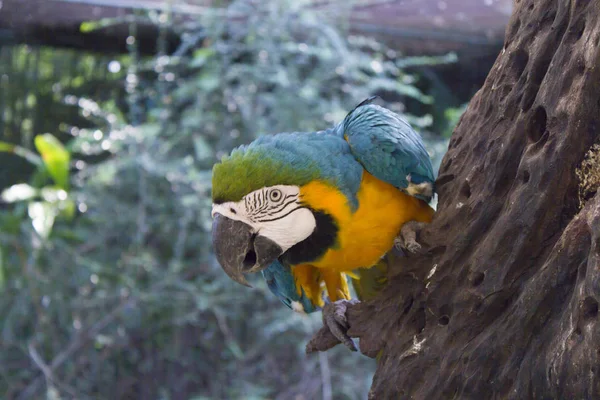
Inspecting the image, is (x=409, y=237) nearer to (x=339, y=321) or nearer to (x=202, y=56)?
(x=339, y=321)

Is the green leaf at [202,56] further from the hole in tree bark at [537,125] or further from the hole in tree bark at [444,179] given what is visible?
the hole in tree bark at [537,125]

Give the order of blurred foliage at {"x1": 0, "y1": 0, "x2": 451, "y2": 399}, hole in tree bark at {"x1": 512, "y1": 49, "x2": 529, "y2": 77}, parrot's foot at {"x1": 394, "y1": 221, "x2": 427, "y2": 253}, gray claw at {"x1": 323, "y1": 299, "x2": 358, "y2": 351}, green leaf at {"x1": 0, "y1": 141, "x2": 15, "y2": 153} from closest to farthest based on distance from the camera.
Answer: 1. hole in tree bark at {"x1": 512, "y1": 49, "x2": 529, "y2": 77}
2. parrot's foot at {"x1": 394, "y1": 221, "x2": 427, "y2": 253}
3. gray claw at {"x1": 323, "y1": 299, "x2": 358, "y2": 351}
4. blurred foliage at {"x1": 0, "y1": 0, "x2": 451, "y2": 399}
5. green leaf at {"x1": 0, "y1": 141, "x2": 15, "y2": 153}

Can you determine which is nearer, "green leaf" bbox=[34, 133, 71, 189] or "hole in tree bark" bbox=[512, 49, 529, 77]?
"hole in tree bark" bbox=[512, 49, 529, 77]

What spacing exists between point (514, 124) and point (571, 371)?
487 millimetres

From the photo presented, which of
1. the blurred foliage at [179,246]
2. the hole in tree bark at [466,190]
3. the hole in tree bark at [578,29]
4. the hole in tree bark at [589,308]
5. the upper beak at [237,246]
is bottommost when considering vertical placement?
the blurred foliage at [179,246]

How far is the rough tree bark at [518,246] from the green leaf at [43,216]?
7.24 feet

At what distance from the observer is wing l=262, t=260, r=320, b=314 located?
5.10ft

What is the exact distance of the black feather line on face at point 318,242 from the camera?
1.31 meters

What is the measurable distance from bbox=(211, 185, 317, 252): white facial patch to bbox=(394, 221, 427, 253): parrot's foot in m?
0.22

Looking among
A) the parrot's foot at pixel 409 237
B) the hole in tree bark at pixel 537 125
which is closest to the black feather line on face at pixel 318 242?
the parrot's foot at pixel 409 237

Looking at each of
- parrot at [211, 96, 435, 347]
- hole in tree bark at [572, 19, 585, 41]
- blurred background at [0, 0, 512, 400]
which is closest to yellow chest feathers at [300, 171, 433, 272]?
parrot at [211, 96, 435, 347]

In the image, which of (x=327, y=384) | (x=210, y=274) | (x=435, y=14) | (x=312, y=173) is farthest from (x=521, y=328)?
(x=435, y=14)

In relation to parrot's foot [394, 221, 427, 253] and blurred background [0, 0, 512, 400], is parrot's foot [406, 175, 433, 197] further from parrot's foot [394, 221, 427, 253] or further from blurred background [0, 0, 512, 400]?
blurred background [0, 0, 512, 400]

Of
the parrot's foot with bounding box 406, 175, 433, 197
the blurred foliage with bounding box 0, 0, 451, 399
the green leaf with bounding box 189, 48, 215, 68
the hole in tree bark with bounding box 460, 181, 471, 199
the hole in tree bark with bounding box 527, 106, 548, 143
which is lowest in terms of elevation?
the blurred foliage with bounding box 0, 0, 451, 399
